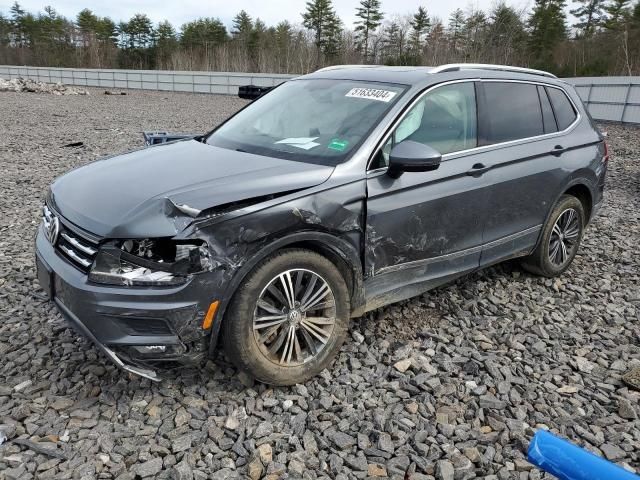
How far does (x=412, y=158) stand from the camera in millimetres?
3045

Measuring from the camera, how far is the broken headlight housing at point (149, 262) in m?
2.57

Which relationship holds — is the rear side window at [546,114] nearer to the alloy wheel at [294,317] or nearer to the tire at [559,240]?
the tire at [559,240]

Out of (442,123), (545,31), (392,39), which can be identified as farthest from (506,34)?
(442,123)

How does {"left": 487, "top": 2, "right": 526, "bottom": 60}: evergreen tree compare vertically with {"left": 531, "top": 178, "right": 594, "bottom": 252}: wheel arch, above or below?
above

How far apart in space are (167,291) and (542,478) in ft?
6.67

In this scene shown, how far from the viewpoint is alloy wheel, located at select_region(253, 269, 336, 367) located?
9.53 feet

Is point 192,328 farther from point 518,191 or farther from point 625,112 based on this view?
point 625,112

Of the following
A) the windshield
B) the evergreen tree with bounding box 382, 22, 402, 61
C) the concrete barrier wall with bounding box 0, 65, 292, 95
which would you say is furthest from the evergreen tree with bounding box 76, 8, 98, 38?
the windshield

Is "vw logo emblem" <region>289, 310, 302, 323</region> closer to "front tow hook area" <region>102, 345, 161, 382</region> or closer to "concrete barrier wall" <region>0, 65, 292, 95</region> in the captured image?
"front tow hook area" <region>102, 345, 161, 382</region>

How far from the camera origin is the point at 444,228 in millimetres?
3590

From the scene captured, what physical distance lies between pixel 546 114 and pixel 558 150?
0.33 metres

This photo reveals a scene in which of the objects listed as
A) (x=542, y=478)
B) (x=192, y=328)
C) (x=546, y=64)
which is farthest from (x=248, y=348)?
(x=546, y=64)

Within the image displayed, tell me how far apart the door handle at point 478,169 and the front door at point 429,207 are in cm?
1

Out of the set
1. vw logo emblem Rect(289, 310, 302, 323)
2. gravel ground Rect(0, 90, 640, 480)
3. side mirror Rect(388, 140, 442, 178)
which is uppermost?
side mirror Rect(388, 140, 442, 178)
